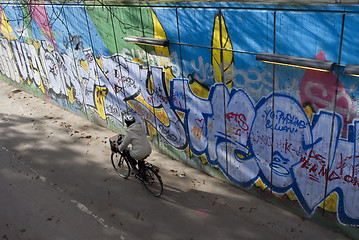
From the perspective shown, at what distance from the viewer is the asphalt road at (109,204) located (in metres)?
6.11

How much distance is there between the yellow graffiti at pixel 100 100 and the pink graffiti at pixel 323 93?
234 inches

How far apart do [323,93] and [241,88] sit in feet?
4.80

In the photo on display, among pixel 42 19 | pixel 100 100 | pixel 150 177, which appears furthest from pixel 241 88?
pixel 42 19

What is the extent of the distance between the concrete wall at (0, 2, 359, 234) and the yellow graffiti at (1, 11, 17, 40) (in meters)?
3.35

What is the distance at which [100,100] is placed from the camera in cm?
983

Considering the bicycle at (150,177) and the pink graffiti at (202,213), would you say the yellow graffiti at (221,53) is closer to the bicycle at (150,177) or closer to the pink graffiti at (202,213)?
the bicycle at (150,177)

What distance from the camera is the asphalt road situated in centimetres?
611

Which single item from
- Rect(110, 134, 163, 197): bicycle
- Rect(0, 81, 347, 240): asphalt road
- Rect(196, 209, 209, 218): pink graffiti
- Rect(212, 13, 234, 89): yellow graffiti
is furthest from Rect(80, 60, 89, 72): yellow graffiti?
Rect(196, 209, 209, 218): pink graffiti

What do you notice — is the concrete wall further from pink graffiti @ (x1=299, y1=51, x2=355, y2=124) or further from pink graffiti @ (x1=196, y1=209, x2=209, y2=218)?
pink graffiti @ (x1=196, y1=209, x2=209, y2=218)

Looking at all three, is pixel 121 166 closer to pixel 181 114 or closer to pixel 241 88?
pixel 181 114

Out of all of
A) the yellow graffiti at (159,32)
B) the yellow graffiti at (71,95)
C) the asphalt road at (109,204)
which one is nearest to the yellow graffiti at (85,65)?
the yellow graffiti at (71,95)

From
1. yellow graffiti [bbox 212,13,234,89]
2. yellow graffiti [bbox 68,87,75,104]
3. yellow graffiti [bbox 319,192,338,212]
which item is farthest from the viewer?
yellow graffiti [bbox 68,87,75,104]

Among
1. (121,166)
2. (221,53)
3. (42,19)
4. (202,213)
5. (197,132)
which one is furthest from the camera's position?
(42,19)

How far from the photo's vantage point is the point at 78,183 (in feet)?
25.5
